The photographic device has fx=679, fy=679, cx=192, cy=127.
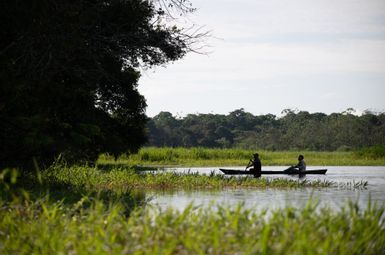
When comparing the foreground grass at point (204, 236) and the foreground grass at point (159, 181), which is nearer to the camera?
the foreground grass at point (204, 236)

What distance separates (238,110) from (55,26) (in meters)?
112

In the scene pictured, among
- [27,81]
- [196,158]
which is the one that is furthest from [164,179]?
[196,158]

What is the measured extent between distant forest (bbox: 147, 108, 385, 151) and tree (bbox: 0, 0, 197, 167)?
62376mm

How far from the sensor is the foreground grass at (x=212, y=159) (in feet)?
165

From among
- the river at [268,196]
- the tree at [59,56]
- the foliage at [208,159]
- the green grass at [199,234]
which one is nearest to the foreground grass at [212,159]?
the foliage at [208,159]

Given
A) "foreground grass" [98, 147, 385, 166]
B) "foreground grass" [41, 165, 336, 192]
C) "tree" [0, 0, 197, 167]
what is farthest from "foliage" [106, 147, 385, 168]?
"foreground grass" [41, 165, 336, 192]

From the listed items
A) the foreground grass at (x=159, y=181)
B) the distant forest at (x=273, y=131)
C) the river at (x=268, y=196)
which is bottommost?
the river at (x=268, y=196)

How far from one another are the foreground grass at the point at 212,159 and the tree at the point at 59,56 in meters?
19.2

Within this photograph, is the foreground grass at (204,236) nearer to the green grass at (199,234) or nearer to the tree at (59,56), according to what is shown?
the green grass at (199,234)

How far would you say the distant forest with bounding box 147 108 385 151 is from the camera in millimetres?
92125

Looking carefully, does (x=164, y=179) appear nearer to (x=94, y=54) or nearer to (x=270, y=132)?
(x=94, y=54)

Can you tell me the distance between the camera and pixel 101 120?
117 ft

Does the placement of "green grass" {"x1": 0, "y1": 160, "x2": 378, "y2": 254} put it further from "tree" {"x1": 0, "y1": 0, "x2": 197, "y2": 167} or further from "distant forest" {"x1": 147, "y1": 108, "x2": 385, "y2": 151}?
"distant forest" {"x1": 147, "y1": 108, "x2": 385, "y2": 151}

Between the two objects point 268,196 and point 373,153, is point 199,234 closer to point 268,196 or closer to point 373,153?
point 268,196
